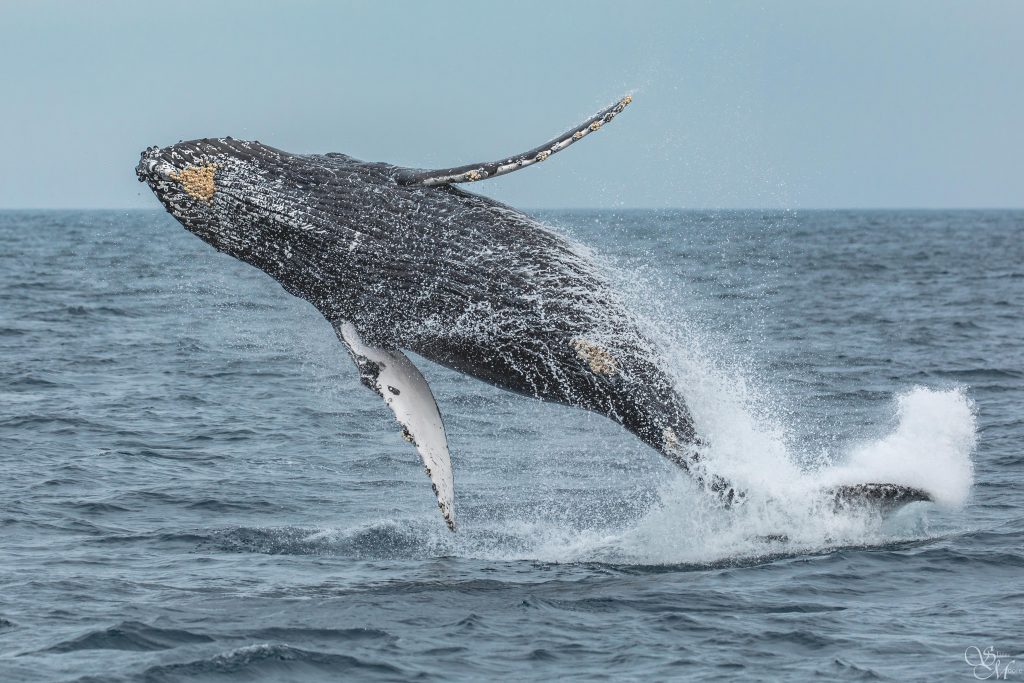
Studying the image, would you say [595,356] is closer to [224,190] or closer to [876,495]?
[876,495]

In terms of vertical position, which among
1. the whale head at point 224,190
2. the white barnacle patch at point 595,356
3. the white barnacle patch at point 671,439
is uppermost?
the whale head at point 224,190

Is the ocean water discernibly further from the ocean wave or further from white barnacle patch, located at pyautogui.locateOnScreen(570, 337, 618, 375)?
white barnacle patch, located at pyautogui.locateOnScreen(570, 337, 618, 375)

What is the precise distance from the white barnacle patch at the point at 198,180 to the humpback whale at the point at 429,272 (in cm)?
1

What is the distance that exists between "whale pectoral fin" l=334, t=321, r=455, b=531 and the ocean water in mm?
886

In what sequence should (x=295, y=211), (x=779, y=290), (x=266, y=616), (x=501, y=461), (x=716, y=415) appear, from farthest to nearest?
(x=779, y=290), (x=501, y=461), (x=716, y=415), (x=295, y=211), (x=266, y=616)

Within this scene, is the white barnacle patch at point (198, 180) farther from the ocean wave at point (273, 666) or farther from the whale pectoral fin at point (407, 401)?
the ocean wave at point (273, 666)

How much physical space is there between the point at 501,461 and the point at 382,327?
5.97 metres

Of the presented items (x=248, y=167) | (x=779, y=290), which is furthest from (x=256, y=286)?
(x=248, y=167)

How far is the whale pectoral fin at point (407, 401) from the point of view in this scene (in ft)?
45.4

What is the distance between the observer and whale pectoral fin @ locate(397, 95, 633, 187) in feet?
43.0

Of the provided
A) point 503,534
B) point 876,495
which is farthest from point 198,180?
point 876,495

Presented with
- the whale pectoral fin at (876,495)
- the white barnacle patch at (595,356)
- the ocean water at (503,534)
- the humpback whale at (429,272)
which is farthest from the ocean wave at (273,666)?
the whale pectoral fin at (876,495)

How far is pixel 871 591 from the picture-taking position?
12.6m

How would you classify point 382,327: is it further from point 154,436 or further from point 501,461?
point 154,436
